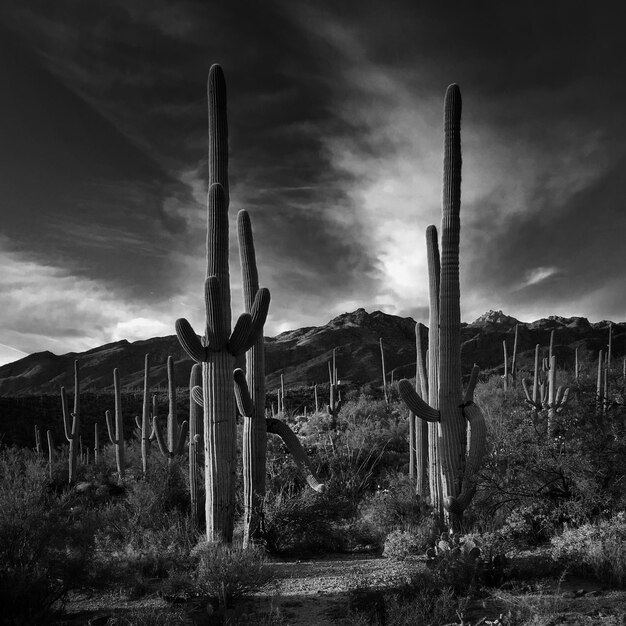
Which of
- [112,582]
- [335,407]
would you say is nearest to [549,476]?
[112,582]

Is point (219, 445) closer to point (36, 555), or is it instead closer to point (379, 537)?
point (36, 555)

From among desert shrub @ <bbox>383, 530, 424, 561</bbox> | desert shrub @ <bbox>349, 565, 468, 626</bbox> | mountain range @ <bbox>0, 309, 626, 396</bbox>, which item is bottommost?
desert shrub @ <bbox>383, 530, 424, 561</bbox>

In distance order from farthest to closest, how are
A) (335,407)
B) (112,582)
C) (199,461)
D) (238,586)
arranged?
(335,407)
(199,461)
(112,582)
(238,586)

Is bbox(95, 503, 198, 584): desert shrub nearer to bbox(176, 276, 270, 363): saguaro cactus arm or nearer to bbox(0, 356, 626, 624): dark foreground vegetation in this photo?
bbox(0, 356, 626, 624): dark foreground vegetation

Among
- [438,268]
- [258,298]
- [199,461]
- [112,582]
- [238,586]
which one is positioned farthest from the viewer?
[199,461]

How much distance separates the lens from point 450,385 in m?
10.5

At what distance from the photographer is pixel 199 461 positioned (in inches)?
620

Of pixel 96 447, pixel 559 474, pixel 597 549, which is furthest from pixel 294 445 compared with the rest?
pixel 96 447

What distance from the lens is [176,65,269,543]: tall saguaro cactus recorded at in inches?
376

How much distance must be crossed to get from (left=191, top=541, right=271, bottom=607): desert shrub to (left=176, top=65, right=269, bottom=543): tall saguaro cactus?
1608 millimetres

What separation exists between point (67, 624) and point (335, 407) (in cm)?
2431

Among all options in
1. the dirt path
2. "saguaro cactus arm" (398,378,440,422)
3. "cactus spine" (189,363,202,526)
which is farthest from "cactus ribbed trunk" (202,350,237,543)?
"saguaro cactus arm" (398,378,440,422)

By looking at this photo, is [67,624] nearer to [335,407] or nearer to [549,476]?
[549,476]

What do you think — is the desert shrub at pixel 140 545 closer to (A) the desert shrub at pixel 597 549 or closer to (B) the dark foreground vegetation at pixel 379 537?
(B) the dark foreground vegetation at pixel 379 537
